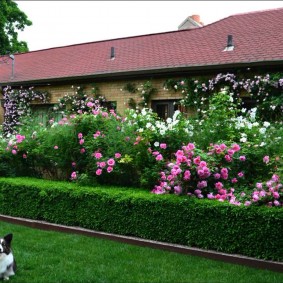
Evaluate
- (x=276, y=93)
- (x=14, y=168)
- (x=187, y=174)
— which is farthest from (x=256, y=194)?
(x=14, y=168)

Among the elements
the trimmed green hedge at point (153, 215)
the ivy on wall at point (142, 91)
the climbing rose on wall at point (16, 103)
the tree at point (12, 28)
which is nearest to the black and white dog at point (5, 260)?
the trimmed green hedge at point (153, 215)

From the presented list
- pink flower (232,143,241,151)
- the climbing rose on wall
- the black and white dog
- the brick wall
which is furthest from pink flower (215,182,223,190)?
the climbing rose on wall

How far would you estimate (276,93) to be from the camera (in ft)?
33.7

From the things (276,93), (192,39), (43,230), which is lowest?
(43,230)

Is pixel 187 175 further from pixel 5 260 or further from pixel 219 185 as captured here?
pixel 5 260

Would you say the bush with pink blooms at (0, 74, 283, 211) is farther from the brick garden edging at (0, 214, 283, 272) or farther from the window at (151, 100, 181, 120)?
the window at (151, 100, 181, 120)

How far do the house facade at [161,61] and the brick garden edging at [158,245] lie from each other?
560 cm

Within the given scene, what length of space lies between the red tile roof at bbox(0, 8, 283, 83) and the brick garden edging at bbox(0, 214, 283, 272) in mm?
5648

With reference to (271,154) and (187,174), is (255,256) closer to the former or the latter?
(187,174)

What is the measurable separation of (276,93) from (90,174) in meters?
4.76

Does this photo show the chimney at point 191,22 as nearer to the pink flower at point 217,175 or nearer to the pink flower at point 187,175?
the pink flower at point 217,175

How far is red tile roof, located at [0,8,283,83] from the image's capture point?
11.6m

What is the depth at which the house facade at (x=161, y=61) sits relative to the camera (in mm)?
11291

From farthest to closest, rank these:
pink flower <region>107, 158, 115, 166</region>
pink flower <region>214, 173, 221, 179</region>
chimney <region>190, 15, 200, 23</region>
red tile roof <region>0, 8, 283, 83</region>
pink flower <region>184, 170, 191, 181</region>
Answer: chimney <region>190, 15, 200, 23</region>
red tile roof <region>0, 8, 283, 83</region>
pink flower <region>107, 158, 115, 166</region>
pink flower <region>214, 173, 221, 179</region>
pink flower <region>184, 170, 191, 181</region>
